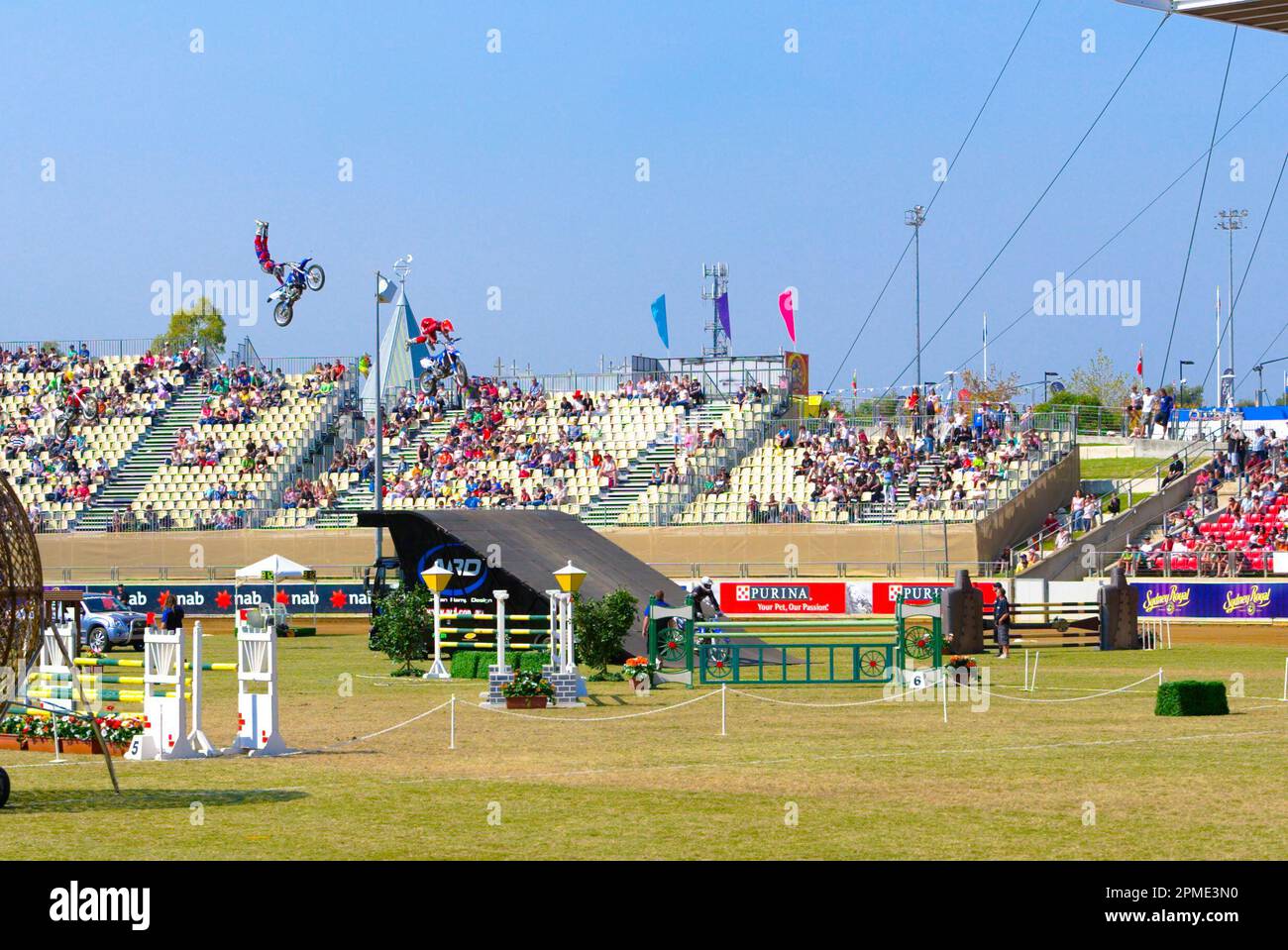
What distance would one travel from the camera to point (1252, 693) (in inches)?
1082

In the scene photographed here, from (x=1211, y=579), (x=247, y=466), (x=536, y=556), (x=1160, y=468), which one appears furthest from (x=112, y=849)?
(x=247, y=466)

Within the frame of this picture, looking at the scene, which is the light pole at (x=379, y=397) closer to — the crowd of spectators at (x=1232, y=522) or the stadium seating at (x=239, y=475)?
the stadium seating at (x=239, y=475)

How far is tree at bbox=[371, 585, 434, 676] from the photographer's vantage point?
110ft

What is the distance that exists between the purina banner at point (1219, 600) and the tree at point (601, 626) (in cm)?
1799

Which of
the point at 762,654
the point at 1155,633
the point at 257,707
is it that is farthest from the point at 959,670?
the point at 1155,633

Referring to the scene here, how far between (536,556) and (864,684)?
835 centimetres

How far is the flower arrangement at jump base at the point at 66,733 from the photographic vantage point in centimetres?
2077

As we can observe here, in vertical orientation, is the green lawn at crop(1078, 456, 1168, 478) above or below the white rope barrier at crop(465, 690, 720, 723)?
above

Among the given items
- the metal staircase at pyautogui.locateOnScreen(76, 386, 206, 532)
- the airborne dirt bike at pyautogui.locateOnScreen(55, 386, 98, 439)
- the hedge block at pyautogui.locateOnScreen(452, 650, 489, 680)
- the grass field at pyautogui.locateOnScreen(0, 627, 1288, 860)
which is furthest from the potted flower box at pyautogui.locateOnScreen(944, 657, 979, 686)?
the airborne dirt bike at pyautogui.locateOnScreen(55, 386, 98, 439)

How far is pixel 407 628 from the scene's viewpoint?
3362cm

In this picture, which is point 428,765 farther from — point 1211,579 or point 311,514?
point 311,514

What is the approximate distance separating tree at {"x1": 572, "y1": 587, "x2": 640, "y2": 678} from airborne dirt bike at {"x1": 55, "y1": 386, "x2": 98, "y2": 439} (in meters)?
42.5

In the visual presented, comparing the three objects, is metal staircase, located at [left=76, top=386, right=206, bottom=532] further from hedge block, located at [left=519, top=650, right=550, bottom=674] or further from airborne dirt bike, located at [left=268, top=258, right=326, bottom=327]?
hedge block, located at [left=519, top=650, right=550, bottom=674]

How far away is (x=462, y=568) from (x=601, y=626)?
15.1 ft
